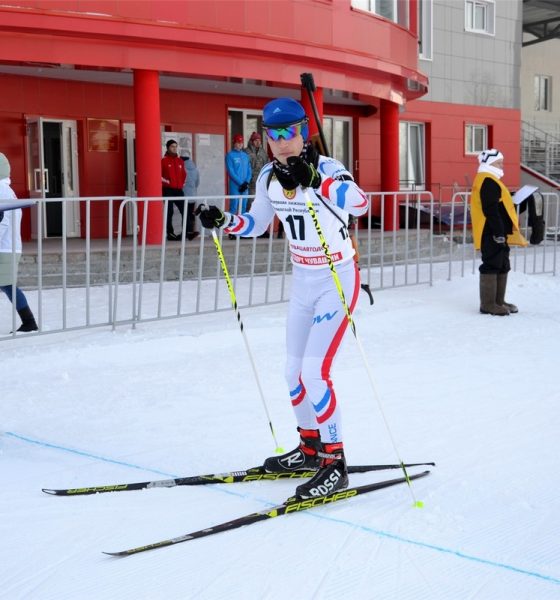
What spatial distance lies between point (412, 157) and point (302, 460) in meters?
17.4

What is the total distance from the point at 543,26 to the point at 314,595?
93.3 ft

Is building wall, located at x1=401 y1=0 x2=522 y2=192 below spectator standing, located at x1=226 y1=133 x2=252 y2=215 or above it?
above

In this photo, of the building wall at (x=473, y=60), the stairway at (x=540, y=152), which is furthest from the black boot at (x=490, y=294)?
the stairway at (x=540, y=152)

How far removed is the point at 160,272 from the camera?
8.43 m

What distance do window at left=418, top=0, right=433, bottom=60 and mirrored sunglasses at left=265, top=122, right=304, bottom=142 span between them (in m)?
17.5

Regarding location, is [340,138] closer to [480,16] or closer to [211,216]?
[480,16]

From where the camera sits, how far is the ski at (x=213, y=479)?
13.2ft

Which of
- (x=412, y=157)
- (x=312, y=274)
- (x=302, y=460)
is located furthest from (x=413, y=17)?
(x=302, y=460)

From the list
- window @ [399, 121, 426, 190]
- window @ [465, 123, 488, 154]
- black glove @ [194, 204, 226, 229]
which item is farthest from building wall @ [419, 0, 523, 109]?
black glove @ [194, 204, 226, 229]

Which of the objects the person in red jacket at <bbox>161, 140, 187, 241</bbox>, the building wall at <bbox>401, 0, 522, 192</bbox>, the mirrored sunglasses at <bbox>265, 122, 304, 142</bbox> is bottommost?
the mirrored sunglasses at <bbox>265, 122, 304, 142</bbox>

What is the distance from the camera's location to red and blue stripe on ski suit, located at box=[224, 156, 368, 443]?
4023mm

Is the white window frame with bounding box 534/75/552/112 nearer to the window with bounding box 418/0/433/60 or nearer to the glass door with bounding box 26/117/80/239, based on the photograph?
the window with bounding box 418/0/433/60

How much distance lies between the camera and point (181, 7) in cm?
1241

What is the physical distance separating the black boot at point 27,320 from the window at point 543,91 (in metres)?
24.8
